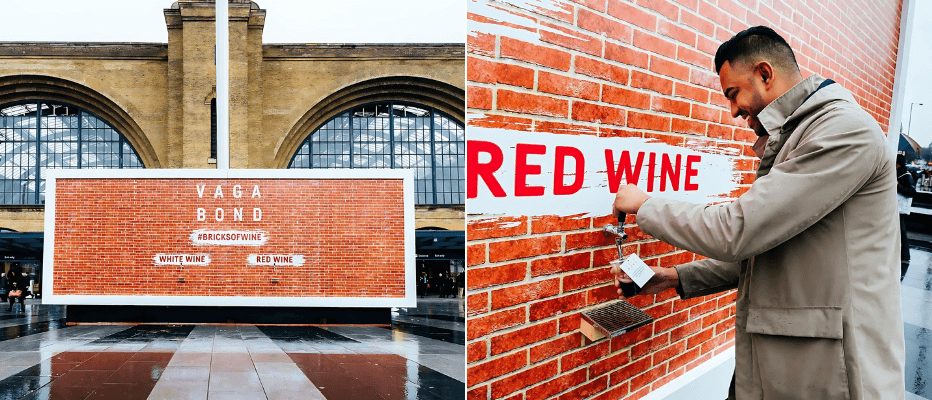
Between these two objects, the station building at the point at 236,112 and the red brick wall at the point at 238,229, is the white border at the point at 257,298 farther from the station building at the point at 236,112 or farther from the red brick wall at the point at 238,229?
the station building at the point at 236,112

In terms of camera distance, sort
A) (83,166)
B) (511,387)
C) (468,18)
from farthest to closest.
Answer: (83,166), (511,387), (468,18)

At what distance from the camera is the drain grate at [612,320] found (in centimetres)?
164

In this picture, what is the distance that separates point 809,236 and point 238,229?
8.70 metres

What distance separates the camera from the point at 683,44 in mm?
1910

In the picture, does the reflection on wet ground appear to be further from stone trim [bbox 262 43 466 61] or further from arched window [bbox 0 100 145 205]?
arched window [bbox 0 100 145 205]

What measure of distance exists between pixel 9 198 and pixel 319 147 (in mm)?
5270

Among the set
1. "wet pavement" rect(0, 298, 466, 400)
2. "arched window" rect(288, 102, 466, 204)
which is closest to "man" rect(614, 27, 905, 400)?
"wet pavement" rect(0, 298, 466, 400)

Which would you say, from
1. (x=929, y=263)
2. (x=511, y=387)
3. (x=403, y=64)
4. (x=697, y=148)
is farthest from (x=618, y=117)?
(x=403, y=64)

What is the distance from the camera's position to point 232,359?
6.94 metres

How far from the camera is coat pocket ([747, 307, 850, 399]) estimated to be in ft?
3.60

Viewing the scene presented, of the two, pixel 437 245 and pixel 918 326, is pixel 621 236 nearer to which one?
pixel 918 326

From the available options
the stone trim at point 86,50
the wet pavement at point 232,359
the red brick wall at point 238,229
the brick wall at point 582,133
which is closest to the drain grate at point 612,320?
the brick wall at point 582,133

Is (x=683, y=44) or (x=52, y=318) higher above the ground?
(x=683, y=44)

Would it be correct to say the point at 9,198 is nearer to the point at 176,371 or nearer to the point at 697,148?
the point at 176,371
